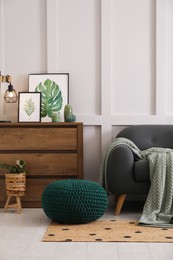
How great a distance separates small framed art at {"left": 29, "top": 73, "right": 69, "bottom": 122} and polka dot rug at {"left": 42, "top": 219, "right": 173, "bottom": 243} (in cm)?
144

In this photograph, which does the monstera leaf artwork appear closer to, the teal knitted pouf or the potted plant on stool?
the potted plant on stool

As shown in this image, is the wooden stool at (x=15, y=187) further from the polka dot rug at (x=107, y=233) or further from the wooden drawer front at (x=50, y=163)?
the polka dot rug at (x=107, y=233)

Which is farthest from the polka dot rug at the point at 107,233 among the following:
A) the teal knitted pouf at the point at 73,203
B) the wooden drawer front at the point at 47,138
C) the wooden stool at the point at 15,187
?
the wooden drawer front at the point at 47,138

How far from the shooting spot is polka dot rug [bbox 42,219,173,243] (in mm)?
3037

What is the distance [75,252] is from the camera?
2.74m

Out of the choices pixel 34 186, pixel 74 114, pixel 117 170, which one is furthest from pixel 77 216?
pixel 74 114

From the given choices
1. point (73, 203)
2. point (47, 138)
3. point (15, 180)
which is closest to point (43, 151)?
point (47, 138)

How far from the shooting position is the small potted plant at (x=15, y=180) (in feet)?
13.5

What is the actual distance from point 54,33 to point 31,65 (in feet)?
1.34

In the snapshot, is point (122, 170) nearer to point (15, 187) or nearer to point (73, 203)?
point (73, 203)

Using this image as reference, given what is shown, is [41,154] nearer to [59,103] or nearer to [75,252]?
[59,103]

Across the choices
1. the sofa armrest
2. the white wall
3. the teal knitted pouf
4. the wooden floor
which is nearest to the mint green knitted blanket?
the sofa armrest

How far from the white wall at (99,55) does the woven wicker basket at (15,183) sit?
2.73 ft

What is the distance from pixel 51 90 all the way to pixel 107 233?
1944 mm
